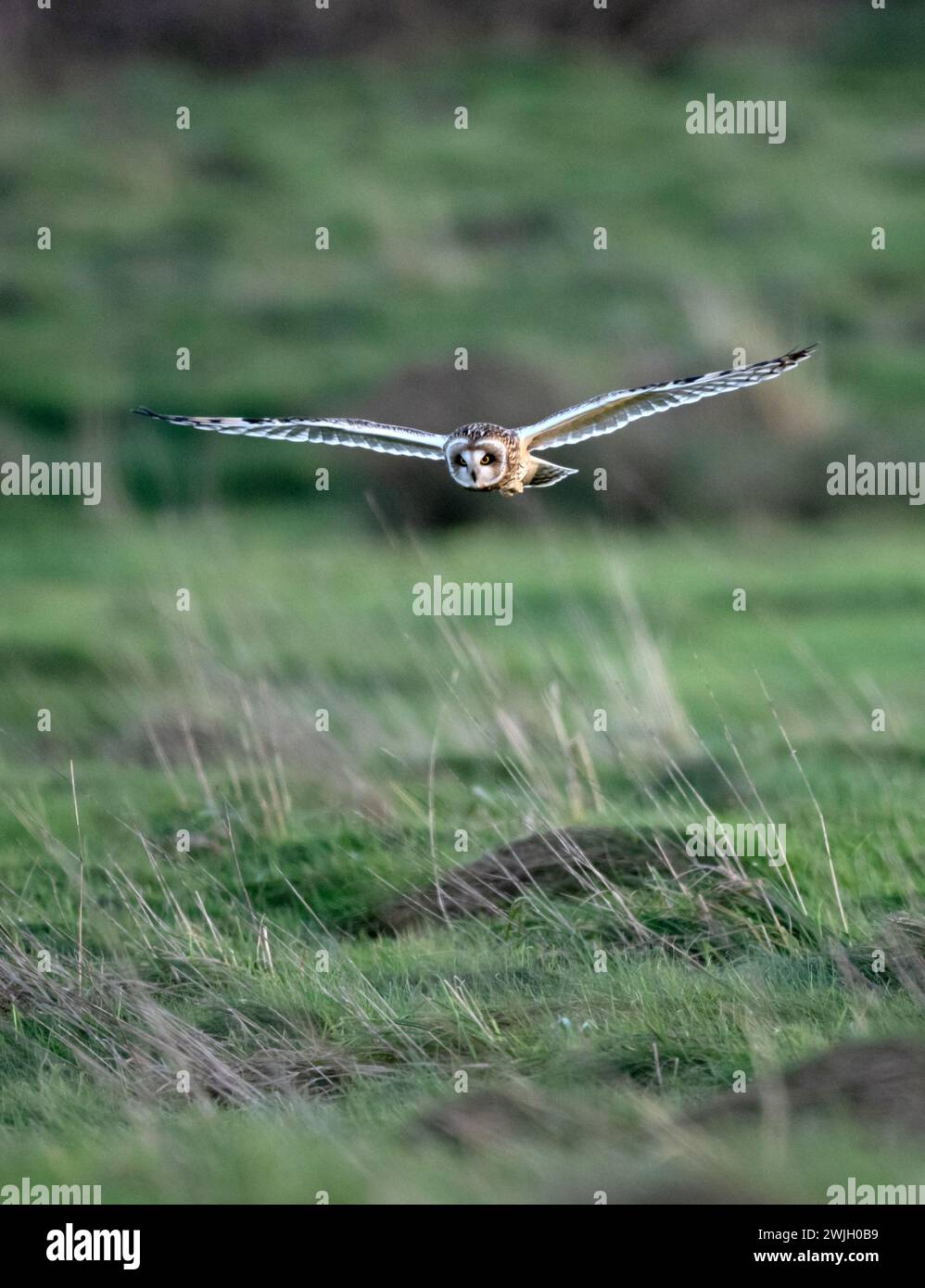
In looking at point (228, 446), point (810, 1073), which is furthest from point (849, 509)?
point (810, 1073)

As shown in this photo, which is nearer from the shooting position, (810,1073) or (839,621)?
(810,1073)

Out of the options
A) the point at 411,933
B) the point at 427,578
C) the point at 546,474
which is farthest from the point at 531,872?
the point at 427,578

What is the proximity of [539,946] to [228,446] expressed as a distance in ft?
47.8

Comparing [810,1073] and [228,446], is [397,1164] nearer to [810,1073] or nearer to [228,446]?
[810,1073]

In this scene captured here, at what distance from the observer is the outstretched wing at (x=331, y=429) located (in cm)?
598

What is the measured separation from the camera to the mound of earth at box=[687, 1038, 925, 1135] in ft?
18.8

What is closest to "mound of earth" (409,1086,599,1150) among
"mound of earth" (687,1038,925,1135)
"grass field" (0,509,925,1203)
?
"grass field" (0,509,925,1203)

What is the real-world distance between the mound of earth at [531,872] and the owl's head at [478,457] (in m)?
1.92

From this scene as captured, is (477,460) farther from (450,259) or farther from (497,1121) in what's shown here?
(450,259)

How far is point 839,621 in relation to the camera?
624 inches

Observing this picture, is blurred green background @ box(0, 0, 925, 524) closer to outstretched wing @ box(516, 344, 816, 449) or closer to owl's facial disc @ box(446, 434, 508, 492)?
outstretched wing @ box(516, 344, 816, 449)

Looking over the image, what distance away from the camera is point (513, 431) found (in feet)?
20.0

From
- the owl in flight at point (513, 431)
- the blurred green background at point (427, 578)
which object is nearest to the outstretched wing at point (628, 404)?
the owl in flight at point (513, 431)

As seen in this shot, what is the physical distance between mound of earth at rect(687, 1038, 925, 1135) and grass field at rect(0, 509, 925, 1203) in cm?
10
